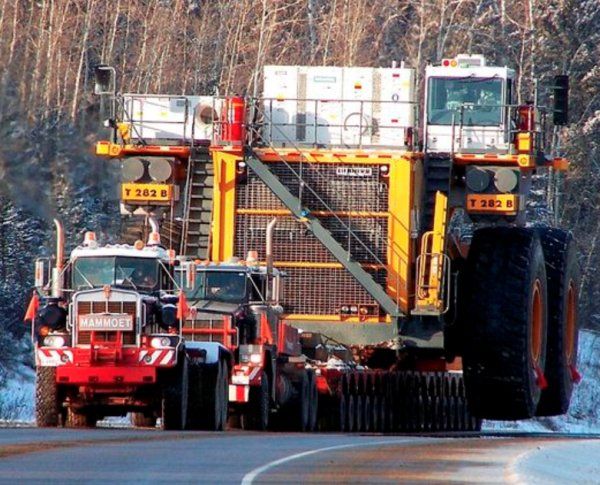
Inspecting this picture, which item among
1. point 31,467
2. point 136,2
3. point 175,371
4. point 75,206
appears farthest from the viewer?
point 136,2

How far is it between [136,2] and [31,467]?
4800 centimetres

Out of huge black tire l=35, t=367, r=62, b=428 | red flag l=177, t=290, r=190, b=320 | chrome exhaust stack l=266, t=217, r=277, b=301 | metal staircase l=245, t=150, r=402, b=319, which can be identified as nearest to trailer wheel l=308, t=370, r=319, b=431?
metal staircase l=245, t=150, r=402, b=319

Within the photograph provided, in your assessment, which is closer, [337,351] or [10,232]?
[337,351]

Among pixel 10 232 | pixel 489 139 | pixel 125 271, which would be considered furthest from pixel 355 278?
pixel 10 232

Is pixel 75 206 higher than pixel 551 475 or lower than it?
higher

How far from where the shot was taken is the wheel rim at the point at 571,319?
36250 mm

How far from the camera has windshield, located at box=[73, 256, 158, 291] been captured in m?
26.6

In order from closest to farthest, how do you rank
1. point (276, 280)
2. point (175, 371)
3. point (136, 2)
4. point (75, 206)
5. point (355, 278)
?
1. point (175, 371)
2. point (276, 280)
3. point (355, 278)
4. point (75, 206)
5. point (136, 2)

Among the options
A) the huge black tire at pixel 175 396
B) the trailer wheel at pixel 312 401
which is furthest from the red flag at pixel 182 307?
the trailer wheel at pixel 312 401

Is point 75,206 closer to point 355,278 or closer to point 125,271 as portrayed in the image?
point 355,278

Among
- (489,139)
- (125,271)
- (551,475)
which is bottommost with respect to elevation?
(551,475)

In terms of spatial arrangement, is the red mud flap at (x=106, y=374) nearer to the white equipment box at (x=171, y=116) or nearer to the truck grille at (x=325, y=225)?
the truck grille at (x=325, y=225)

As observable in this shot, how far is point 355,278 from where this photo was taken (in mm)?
31875

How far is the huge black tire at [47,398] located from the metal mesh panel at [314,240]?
656cm
